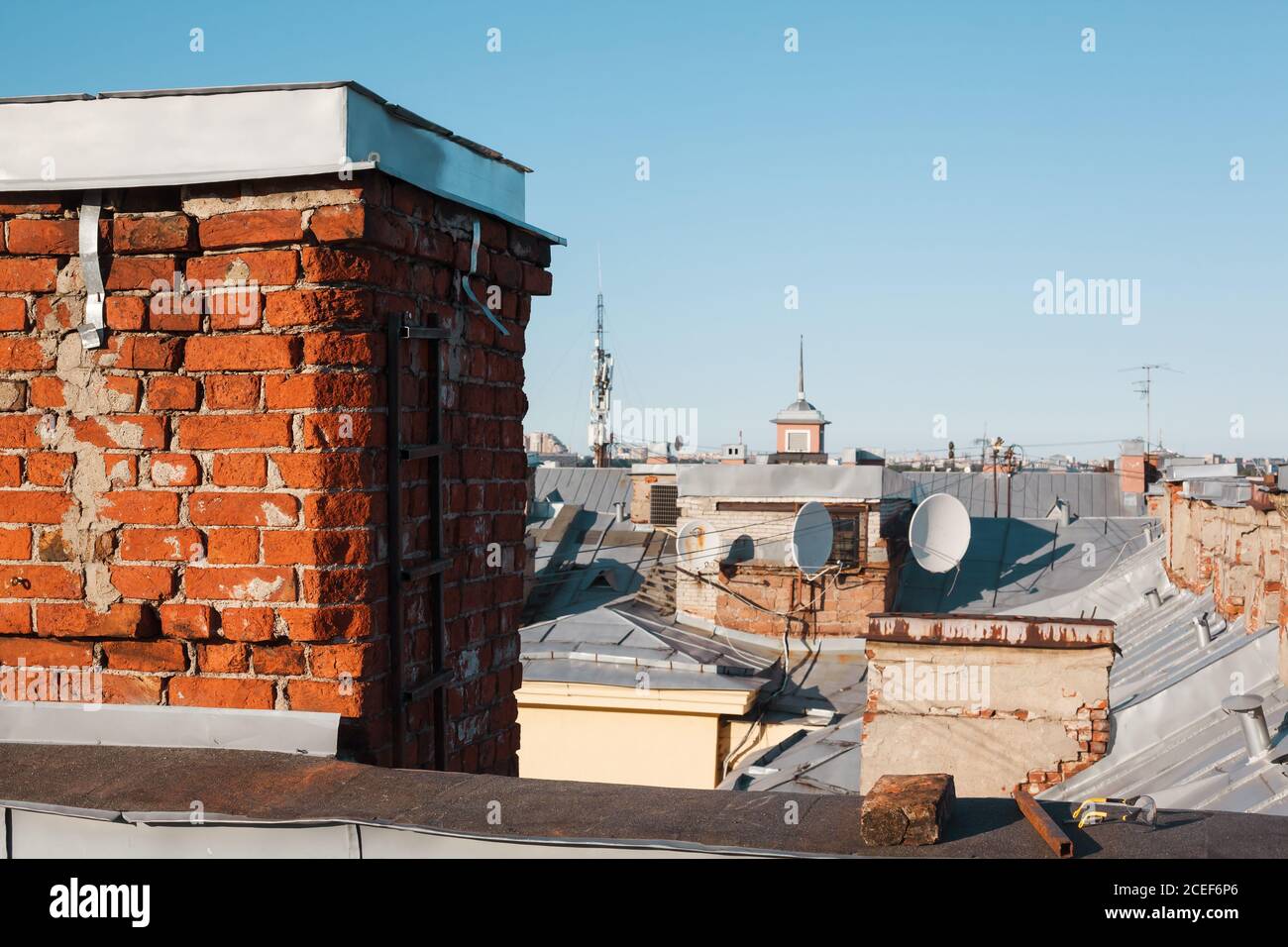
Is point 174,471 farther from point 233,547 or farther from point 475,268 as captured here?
point 475,268

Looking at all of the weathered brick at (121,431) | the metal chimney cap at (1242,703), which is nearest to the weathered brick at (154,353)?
the weathered brick at (121,431)

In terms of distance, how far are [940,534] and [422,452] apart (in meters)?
14.9

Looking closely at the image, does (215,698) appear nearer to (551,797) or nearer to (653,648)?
(551,797)

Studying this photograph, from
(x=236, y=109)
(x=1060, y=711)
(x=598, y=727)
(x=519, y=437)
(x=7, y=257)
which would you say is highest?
(x=236, y=109)

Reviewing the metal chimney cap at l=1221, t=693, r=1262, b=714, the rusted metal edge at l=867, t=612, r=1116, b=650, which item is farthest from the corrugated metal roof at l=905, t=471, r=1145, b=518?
the metal chimney cap at l=1221, t=693, r=1262, b=714

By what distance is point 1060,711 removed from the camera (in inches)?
346

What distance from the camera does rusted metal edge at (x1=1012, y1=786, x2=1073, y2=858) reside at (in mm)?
2141

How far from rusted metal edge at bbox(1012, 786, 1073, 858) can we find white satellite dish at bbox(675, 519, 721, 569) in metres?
15.8

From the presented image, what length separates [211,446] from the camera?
9.51ft

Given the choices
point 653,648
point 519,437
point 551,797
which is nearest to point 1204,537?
point 653,648

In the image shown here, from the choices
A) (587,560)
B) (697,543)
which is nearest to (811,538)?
(697,543)

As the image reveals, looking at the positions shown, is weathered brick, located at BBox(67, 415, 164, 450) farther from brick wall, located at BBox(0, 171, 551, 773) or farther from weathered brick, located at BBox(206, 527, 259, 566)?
weathered brick, located at BBox(206, 527, 259, 566)

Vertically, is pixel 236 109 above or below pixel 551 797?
above
